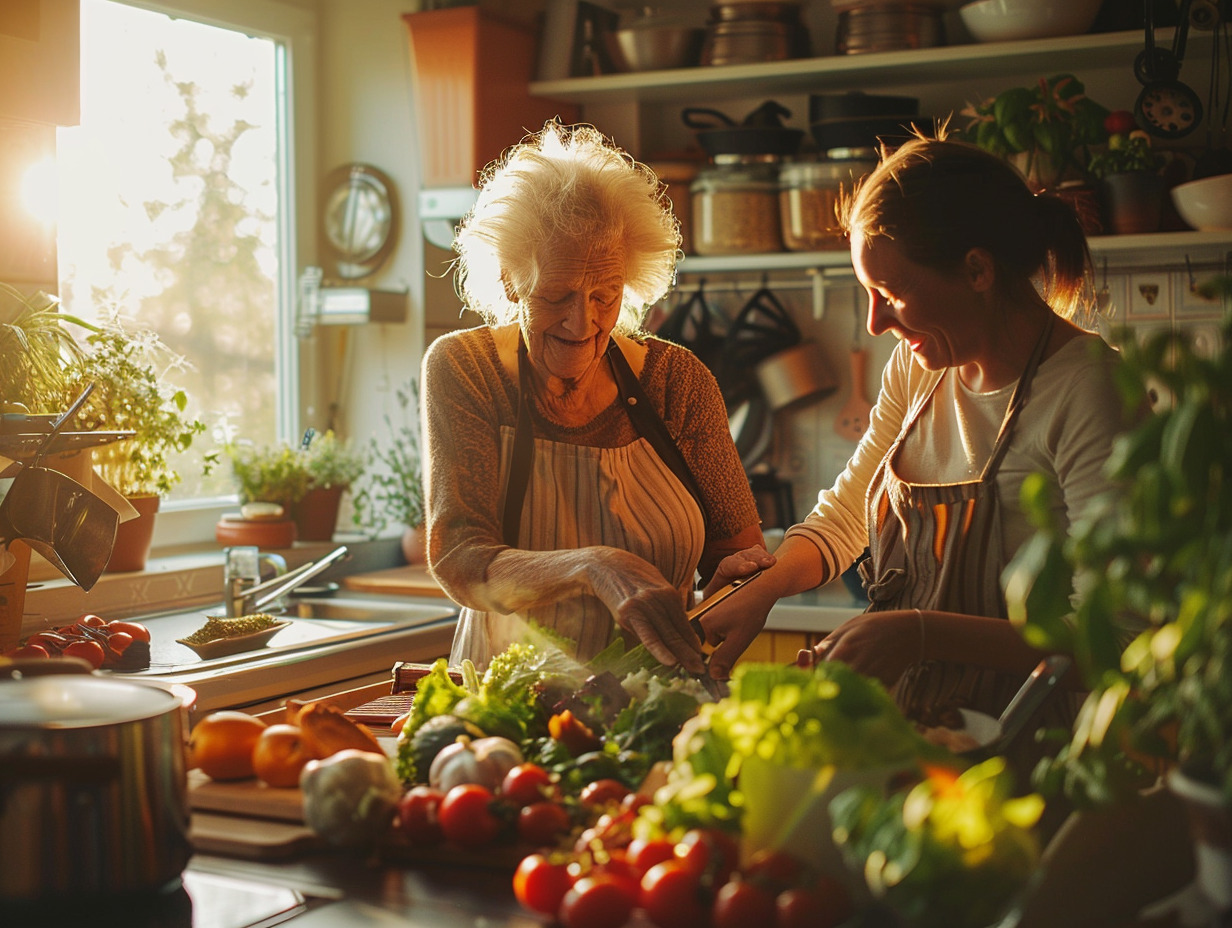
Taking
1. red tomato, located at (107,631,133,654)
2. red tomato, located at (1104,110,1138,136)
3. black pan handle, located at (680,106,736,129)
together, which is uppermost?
black pan handle, located at (680,106,736,129)

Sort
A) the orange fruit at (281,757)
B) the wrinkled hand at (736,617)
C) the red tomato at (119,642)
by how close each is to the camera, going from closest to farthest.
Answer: the orange fruit at (281,757) < the wrinkled hand at (736,617) < the red tomato at (119,642)

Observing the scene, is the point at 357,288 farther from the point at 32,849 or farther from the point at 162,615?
the point at 32,849

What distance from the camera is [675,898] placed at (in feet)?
2.97

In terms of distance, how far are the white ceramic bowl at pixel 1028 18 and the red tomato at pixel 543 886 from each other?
2469 mm

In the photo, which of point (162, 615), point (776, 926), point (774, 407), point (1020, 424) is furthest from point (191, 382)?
point (776, 926)

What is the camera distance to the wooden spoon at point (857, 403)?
336cm

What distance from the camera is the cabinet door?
2410 millimetres

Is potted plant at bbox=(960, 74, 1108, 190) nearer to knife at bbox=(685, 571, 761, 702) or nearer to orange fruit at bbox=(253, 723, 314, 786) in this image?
knife at bbox=(685, 571, 761, 702)

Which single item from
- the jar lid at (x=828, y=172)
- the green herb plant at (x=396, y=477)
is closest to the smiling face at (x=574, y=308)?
the jar lid at (x=828, y=172)

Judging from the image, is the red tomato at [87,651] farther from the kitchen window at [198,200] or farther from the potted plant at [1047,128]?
the potted plant at [1047,128]

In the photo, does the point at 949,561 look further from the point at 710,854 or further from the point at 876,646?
the point at 710,854

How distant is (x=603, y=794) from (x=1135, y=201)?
220cm

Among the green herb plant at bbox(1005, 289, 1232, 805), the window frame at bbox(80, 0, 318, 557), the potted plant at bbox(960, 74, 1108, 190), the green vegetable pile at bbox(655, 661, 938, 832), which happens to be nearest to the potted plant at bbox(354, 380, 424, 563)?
the window frame at bbox(80, 0, 318, 557)

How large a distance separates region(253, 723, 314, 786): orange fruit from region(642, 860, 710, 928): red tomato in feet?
1.50
